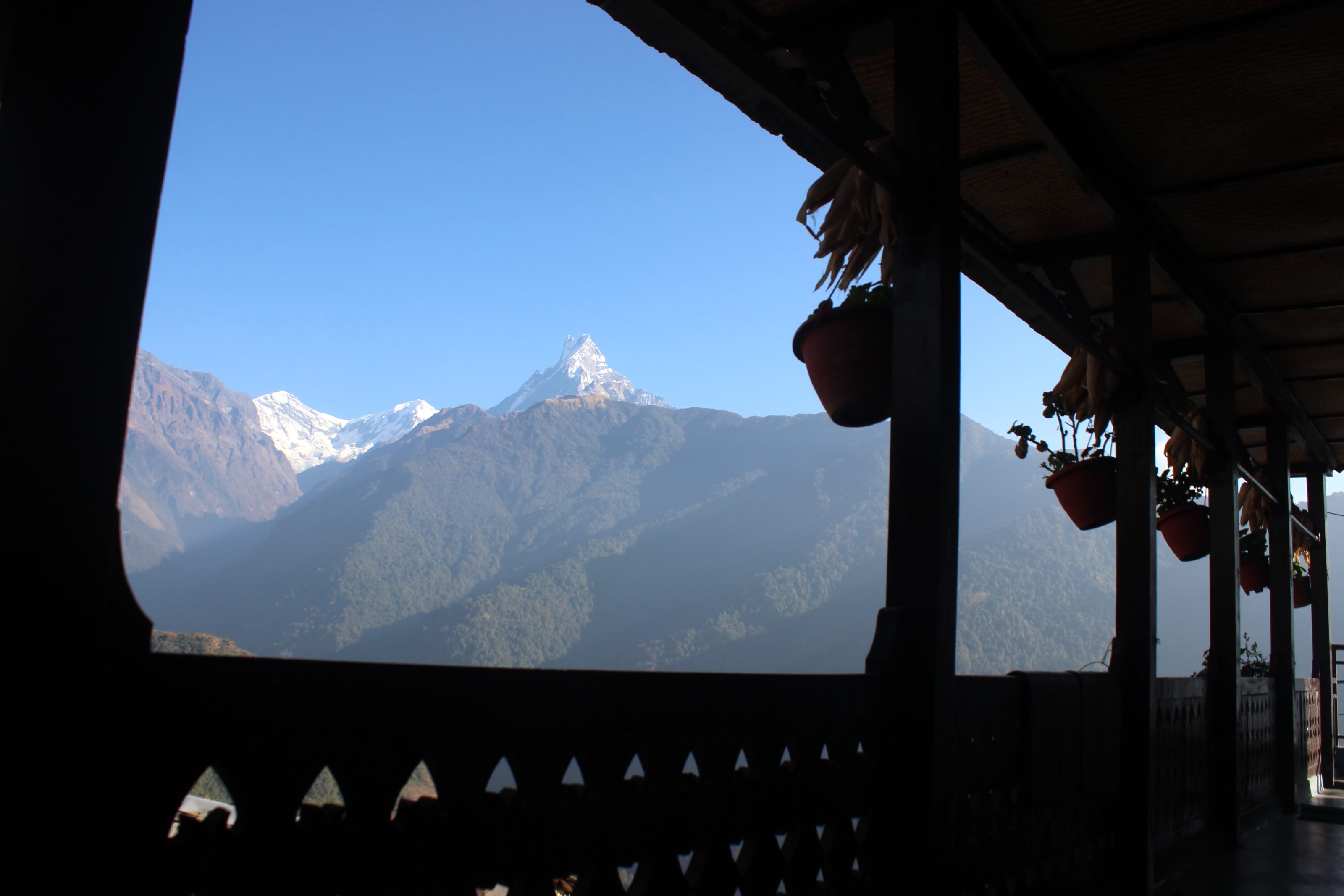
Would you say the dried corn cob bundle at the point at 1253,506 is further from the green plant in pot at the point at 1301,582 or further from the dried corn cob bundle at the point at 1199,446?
the dried corn cob bundle at the point at 1199,446

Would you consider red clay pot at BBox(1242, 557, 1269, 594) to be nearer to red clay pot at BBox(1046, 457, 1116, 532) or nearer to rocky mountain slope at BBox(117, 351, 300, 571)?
red clay pot at BBox(1046, 457, 1116, 532)

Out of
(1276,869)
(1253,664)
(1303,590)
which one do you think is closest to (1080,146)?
(1276,869)

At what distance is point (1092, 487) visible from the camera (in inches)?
132

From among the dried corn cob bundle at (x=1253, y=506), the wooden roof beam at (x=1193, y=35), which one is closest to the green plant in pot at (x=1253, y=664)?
the dried corn cob bundle at (x=1253, y=506)

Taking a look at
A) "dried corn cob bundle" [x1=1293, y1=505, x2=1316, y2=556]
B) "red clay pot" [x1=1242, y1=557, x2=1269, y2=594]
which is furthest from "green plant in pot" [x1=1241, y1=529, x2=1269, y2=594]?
"dried corn cob bundle" [x1=1293, y1=505, x2=1316, y2=556]

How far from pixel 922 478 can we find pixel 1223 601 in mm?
3621

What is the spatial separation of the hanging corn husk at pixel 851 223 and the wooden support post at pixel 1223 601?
3171 mm

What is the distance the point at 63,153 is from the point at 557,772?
83 cm

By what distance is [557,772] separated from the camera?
112 cm

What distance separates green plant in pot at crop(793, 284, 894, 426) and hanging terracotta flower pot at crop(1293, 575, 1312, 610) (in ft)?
23.2

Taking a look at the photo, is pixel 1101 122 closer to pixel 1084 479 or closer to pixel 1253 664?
pixel 1084 479

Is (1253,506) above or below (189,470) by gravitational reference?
below

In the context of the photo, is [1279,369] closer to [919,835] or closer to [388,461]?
[919,835]

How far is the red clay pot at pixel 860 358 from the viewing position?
6.60 feet
